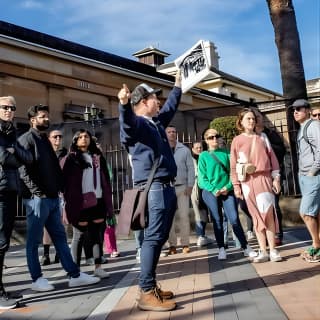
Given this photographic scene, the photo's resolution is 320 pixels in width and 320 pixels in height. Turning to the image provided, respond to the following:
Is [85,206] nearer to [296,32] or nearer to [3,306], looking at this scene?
[3,306]

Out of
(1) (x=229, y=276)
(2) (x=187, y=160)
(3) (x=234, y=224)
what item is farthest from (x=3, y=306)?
(2) (x=187, y=160)

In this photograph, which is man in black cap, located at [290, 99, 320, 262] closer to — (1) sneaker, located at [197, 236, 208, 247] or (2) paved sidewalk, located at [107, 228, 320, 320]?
(2) paved sidewalk, located at [107, 228, 320, 320]

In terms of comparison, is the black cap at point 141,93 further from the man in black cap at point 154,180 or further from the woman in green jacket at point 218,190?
the woman in green jacket at point 218,190

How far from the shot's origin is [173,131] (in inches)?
294

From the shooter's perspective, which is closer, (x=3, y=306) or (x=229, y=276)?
(x=3, y=306)

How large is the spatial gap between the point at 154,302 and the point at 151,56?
4308cm

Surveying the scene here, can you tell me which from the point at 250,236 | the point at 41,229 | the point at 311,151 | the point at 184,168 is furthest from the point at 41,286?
the point at 250,236

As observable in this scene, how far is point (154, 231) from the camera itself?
13.4 ft

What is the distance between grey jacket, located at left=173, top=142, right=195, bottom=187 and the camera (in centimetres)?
741

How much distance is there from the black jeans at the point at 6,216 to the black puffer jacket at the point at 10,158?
0.07m

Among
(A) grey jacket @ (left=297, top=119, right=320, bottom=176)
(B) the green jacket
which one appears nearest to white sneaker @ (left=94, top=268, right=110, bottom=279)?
(B) the green jacket

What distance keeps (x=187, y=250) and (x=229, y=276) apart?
2.13 metres

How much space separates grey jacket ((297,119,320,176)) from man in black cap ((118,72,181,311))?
2254 mm

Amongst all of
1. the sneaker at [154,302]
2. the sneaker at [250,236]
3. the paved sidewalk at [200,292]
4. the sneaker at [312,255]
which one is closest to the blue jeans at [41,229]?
the paved sidewalk at [200,292]
